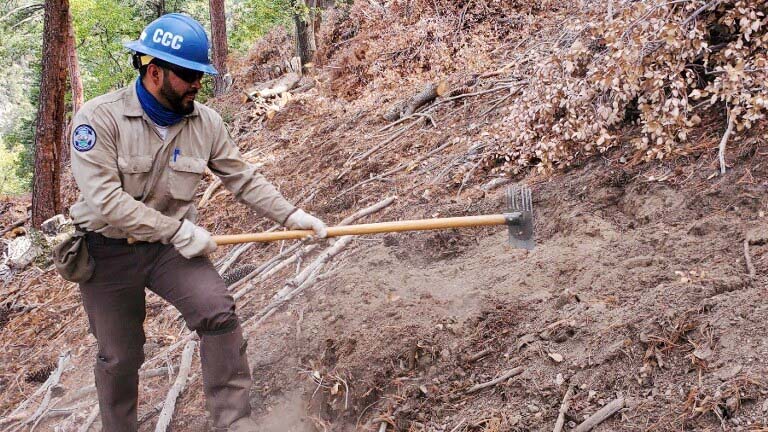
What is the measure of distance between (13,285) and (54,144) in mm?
2064

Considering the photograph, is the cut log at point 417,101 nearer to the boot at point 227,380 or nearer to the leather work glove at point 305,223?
the leather work glove at point 305,223

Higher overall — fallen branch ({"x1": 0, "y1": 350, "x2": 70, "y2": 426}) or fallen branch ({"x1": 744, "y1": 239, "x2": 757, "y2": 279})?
fallen branch ({"x1": 744, "y1": 239, "x2": 757, "y2": 279})

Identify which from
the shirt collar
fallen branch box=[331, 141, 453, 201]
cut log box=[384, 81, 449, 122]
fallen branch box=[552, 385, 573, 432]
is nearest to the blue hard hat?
the shirt collar

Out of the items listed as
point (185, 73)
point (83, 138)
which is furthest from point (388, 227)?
point (83, 138)

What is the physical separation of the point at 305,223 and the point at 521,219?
134cm

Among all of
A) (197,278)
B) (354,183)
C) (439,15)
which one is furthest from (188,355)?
(439,15)

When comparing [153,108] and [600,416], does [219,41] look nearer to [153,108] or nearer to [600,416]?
[153,108]

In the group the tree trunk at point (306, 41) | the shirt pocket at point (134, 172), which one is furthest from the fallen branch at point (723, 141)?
the tree trunk at point (306, 41)

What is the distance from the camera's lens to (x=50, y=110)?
890 cm

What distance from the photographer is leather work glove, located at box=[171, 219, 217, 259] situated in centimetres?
343

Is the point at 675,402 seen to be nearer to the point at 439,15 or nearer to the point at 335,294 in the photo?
the point at 335,294

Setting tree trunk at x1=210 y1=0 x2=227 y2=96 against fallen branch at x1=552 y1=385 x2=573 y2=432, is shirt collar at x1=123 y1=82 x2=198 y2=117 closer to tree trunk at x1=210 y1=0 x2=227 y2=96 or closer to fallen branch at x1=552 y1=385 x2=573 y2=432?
fallen branch at x1=552 y1=385 x2=573 y2=432

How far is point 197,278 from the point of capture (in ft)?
11.4

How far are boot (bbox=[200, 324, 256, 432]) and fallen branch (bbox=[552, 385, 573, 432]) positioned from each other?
1.69 m
